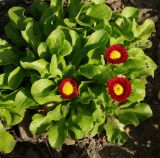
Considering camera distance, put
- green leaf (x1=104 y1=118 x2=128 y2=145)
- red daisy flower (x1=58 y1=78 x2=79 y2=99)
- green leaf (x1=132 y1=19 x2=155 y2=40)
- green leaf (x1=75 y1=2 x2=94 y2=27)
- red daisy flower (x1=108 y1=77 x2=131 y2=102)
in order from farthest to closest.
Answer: green leaf (x1=132 y1=19 x2=155 y2=40) < green leaf (x1=75 y1=2 x2=94 y2=27) < green leaf (x1=104 y1=118 x2=128 y2=145) < red daisy flower (x1=58 y1=78 x2=79 y2=99) < red daisy flower (x1=108 y1=77 x2=131 y2=102)

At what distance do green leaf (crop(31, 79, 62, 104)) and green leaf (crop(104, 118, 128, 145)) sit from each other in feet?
1.93

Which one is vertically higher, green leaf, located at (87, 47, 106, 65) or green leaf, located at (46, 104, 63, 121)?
green leaf, located at (87, 47, 106, 65)

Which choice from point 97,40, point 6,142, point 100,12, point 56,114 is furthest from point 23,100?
point 100,12

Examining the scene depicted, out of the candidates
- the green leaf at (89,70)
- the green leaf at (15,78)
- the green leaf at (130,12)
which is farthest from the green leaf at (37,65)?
the green leaf at (130,12)

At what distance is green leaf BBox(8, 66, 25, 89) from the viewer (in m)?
4.63

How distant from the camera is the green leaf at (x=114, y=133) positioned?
15.2 feet

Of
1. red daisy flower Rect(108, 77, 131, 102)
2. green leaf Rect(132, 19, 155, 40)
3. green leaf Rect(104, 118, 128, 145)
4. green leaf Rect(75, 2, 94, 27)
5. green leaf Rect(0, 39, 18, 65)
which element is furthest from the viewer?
green leaf Rect(132, 19, 155, 40)

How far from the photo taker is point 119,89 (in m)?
4.26

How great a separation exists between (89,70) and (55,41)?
0.46 meters

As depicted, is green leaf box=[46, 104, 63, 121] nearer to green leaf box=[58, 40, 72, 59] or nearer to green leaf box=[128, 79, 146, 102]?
green leaf box=[58, 40, 72, 59]

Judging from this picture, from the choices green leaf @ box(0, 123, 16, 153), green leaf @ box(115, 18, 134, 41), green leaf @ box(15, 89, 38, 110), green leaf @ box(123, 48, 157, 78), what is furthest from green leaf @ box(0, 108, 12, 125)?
green leaf @ box(115, 18, 134, 41)

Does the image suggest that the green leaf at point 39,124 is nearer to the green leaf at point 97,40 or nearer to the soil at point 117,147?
the soil at point 117,147

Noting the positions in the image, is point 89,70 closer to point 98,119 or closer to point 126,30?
point 98,119

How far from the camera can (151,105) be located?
512 cm
